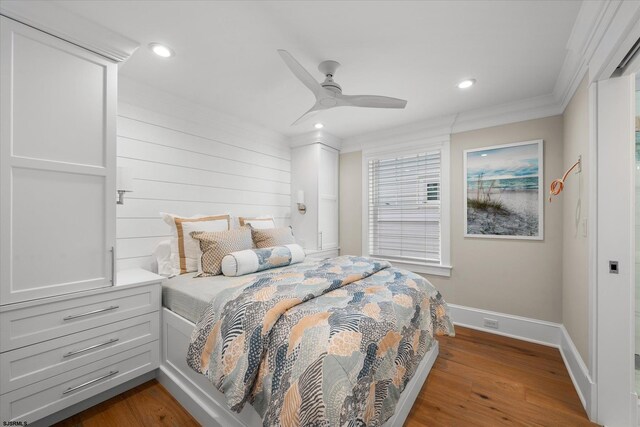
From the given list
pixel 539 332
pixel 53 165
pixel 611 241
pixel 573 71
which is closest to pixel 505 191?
pixel 573 71

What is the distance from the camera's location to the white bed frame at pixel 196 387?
1540mm

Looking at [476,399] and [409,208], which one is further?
[409,208]

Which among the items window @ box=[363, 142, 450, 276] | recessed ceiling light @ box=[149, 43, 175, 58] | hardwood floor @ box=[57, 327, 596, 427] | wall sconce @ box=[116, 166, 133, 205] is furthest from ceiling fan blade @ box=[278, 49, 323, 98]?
hardwood floor @ box=[57, 327, 596, 427]

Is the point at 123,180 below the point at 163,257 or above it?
above

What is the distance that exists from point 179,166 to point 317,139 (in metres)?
1.83

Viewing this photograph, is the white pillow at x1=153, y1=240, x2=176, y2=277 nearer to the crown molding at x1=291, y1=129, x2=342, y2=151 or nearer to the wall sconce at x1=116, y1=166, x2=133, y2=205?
the wall sconce at x1=116, y1=166, x2=133, y2=205

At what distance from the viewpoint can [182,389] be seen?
6.06 feet

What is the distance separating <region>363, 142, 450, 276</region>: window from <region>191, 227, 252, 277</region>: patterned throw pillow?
6.78ft

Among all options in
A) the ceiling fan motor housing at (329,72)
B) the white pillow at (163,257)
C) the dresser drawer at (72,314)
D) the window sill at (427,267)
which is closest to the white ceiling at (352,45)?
the ceiling fan motor housing at (329,72)

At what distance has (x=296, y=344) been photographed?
46.7 inches

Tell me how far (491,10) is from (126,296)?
3.01m

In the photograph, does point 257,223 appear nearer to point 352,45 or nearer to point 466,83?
point 352,45

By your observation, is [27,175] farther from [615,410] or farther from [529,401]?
[615,410]

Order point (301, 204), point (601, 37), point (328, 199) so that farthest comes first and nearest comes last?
point (328, 199) → point (301, 204) → point (601, 37)
